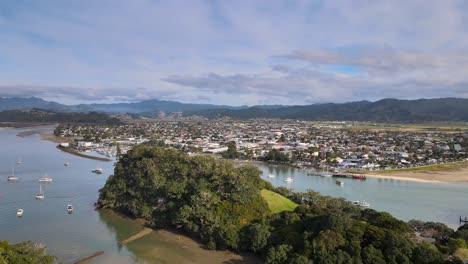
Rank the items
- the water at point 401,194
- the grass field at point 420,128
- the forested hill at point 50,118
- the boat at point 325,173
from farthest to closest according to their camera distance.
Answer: the forested hill at point 50,118, the grass field at point 420,128, the boat at point 325,173, the water at point 401,194

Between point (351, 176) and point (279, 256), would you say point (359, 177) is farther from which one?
point (279, 256)

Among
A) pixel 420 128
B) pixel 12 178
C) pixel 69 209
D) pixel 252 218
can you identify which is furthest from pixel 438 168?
pixel 420 128

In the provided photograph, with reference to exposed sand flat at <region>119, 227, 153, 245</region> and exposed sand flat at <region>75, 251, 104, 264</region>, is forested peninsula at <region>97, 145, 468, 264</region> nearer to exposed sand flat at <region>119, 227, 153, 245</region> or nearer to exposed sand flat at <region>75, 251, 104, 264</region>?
exposed sand flat at <region>119, 227, 153, 245</region>

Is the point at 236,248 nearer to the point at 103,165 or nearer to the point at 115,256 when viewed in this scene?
the point at 115,256

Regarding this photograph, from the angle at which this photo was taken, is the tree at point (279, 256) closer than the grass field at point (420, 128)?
Yes

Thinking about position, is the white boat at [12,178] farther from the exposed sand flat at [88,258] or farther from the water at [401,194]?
the water at [401,194]

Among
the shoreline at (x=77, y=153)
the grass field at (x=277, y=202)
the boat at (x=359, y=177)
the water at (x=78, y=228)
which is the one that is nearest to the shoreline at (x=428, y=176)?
the boat at (x=359, y=177)

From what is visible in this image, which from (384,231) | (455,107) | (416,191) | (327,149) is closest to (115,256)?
(384,231)
